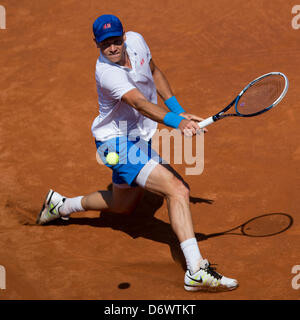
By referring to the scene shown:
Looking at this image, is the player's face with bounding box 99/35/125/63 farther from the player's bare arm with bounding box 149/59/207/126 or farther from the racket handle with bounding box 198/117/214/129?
the racket handle with bounding box 198/117/214/129

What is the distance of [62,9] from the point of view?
10055mm

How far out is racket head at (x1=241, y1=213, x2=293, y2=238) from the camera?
4.95m

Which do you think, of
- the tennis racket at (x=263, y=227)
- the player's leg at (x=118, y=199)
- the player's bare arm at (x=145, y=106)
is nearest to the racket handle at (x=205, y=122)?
the player's bare arm at (x=145, y=106)

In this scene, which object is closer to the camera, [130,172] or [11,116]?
[130,172]

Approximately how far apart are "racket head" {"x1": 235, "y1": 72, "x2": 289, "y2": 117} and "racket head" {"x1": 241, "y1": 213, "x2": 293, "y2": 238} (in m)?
1.08

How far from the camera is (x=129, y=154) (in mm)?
4582

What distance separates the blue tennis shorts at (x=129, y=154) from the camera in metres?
4.54

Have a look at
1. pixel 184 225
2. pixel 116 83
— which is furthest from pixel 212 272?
pixel 116 83

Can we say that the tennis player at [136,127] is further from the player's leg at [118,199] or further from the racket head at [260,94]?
the racket head at [260,94]

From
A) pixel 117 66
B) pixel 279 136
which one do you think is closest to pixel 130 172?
pixel 117 66

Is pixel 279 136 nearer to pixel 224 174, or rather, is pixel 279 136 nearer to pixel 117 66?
pixel 224 174

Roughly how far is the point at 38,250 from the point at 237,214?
71.8 inches

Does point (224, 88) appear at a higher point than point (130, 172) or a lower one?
higher

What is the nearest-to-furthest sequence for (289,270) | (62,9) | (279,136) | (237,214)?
1. (289,270)
2. (237,214)
3. (279,136)
4. (62,9)
